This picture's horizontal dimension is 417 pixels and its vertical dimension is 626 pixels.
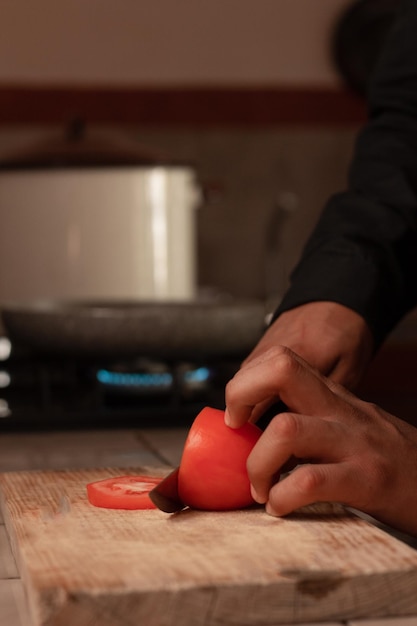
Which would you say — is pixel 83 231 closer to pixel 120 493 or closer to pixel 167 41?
pixel 167 41

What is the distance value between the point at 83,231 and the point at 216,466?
1.64 meters

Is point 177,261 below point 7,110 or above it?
below

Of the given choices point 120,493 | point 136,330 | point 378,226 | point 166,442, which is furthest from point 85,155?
point 120,493

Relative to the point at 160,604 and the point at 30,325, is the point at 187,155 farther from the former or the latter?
the point at 160,604

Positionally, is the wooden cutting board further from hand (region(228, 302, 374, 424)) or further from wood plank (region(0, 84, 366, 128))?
wood plank (region(0, 84, 366, 128))

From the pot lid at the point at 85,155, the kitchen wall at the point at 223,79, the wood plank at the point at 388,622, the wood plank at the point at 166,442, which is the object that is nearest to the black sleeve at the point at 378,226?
the wood plank at the point at 166,442

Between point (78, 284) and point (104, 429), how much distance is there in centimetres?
107

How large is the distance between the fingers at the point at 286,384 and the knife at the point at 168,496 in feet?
0.29

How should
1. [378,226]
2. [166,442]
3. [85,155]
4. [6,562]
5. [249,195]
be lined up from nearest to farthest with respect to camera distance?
[6,562]
[378,226]
[166,442]
[85,155]
[249,195]

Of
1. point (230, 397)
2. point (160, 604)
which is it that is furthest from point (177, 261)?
point (160, 604)

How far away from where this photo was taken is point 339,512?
0.84m

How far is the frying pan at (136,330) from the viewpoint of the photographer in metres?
1.35

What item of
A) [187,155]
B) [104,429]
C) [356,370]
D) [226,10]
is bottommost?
[104,429]

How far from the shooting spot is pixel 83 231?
96.6 inches
